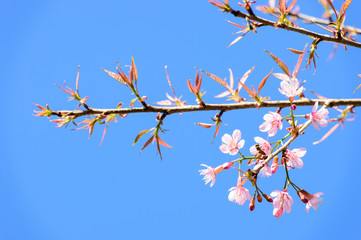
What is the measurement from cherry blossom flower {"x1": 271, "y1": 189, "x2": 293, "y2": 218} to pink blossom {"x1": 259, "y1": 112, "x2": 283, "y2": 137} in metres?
0.28

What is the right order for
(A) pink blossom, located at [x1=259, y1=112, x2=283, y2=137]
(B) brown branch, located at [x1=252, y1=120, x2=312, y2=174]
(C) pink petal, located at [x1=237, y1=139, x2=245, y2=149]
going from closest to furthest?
(B) brown branch, located at [x1=252, y1=120, x2=312, y2=174] < (A) pink blossom, located at [x1=259, y1=112, x2=283, y2=137] < (C) pink petal, located at [x1=237, y1=139, x2=245, y2=149]

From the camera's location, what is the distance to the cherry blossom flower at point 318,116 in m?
1.45

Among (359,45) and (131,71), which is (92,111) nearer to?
(131,71)

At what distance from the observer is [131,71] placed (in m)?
1.53

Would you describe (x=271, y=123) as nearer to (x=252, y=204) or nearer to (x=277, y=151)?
(x=277, y=151)

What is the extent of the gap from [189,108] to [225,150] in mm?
312

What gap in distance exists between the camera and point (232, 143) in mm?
1687

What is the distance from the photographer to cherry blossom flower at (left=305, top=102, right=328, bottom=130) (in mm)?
1450

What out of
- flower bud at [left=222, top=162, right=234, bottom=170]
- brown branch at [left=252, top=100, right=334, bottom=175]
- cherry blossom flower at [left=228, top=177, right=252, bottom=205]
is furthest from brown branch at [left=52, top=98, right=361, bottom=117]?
cherry blossom flower at [left=228, top=177, right=252, bottom=205]

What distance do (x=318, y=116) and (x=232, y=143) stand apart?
435mm

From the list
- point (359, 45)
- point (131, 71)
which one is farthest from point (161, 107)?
point (359, 45)

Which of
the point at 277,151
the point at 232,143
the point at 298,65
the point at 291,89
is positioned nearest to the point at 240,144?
the point at 232,143

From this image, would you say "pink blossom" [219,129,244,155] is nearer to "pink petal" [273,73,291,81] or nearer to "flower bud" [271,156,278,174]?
"flower bud" [271,156,278,174]

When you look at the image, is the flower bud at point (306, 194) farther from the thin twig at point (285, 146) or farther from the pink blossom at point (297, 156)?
the thin twig at point (285, 146)
